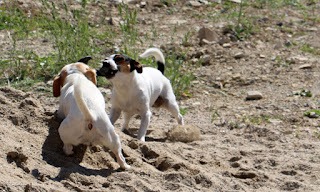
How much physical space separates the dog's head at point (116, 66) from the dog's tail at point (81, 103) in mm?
1430

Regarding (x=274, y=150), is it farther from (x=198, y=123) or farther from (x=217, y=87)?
(x=217, y=87)

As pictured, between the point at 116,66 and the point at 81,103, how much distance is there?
5.48 feet

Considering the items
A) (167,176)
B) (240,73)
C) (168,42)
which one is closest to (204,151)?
(167,176)

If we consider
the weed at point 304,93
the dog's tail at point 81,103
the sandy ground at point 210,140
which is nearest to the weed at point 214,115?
the sandy ground at point 210,140

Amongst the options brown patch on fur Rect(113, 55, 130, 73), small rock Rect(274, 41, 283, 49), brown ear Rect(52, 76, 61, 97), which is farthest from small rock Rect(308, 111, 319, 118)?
brown ear Rect(52, 76, 61, 97)

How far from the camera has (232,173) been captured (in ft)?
17.4

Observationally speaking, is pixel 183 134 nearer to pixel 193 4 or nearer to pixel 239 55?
pixel 239 55


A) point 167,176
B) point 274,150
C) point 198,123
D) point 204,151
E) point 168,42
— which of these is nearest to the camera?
point 167,176

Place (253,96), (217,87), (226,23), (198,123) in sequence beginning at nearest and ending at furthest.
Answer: (198,123) → (253,96) → (217,87) → (226,23)

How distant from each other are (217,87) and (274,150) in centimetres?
343

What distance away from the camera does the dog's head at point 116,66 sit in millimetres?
5863

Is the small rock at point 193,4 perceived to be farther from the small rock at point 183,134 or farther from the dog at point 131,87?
the small rock at point 183,134

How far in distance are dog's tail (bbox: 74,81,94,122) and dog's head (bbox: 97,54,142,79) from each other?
4.69 ft

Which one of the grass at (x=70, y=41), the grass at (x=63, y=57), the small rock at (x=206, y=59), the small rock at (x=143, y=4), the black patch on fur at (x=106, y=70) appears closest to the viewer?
the black patch on fur at (x=106, y=70)
